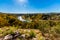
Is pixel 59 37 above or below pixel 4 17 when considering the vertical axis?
below

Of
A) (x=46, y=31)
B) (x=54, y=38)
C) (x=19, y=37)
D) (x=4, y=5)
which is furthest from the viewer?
(x=4, y=5)

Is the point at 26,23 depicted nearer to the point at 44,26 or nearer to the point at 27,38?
the point at 44,26

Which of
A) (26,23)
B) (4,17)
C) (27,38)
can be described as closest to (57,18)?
(26,23)

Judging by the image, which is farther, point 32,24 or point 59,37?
point 32,24

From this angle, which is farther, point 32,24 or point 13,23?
point 13,23

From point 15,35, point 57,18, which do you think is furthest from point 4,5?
point 57,18

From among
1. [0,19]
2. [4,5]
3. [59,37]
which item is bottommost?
[59,37]

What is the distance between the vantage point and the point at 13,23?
10.1 metres

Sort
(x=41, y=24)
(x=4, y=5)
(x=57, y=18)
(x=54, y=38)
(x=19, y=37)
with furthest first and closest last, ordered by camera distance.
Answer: (x=57, y=18)
(x=4, y=5)
(x=41, y=24)
(x=54, y=38)
(x=19, y=37)

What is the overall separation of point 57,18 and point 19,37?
6276 mm

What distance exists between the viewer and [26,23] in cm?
981

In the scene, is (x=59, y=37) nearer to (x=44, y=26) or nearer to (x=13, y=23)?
(x=44, y=26)

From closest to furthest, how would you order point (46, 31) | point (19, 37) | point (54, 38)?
point (19, 37)
point (54, 38)
point (46, 31)

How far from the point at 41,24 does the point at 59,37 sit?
142cm
